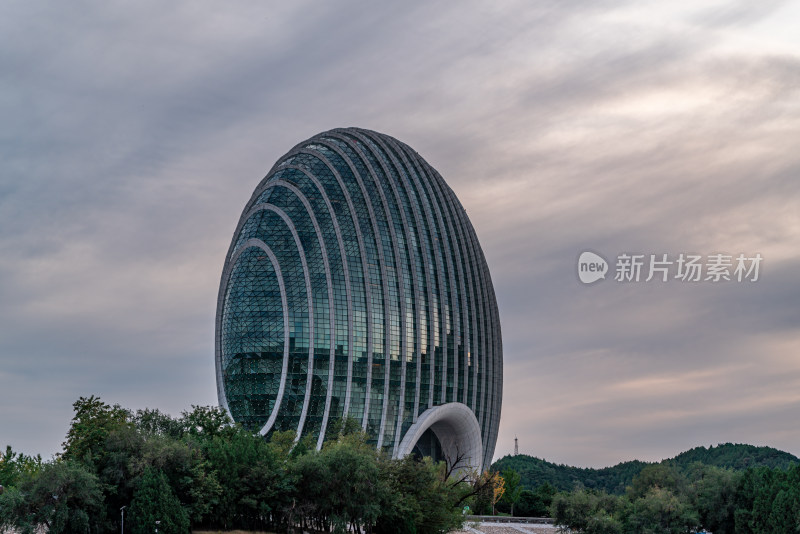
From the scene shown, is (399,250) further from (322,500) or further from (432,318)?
(322,500)

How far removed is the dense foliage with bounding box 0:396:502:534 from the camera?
4925 centimetres

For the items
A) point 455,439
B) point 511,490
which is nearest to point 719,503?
point 455,439

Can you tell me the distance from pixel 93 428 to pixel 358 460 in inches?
671

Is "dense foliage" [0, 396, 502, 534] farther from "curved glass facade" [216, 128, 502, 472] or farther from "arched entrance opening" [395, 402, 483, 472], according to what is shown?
"arched entrance opening" [395, 402, 483, 472]

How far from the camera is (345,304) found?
8800cm

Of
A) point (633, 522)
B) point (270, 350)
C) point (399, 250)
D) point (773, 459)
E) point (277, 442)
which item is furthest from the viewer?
point (773, 459)

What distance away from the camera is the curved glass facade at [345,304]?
284 feet

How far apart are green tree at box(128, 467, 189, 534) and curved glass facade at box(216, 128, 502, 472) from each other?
107 feet

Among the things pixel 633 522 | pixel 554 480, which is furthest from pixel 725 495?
pixel 554 480

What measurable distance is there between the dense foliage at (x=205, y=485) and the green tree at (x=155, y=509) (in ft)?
0.19

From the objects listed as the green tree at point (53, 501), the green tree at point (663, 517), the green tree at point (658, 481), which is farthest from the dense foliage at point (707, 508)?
the green tree at point (53, 501)

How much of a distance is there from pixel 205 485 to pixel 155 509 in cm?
395

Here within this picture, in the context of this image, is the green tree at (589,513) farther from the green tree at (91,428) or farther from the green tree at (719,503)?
the green tree at (91,428)

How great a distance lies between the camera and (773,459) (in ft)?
607
